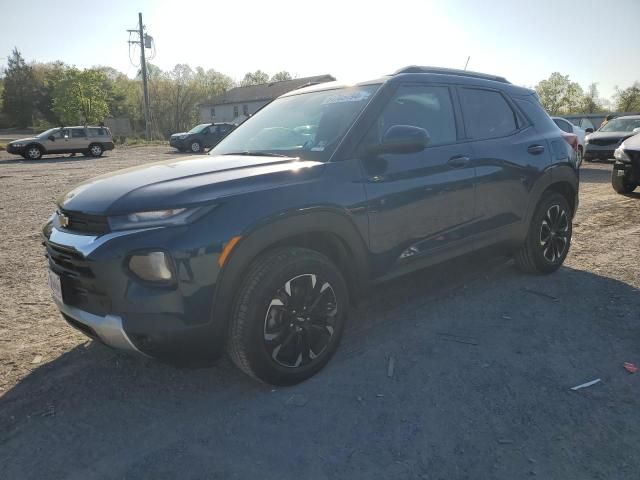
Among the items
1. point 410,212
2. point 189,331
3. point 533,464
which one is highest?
point 410,212

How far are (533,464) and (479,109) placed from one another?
2.77 m

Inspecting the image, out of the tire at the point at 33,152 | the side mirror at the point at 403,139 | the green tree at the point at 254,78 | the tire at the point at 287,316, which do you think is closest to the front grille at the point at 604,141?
the side mirror at the point at 403,139

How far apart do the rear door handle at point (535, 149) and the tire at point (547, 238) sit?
456 mm

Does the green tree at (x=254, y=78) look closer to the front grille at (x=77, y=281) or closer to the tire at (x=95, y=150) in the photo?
the tire at (x=95, y=150)

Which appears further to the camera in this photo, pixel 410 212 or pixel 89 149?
pixel 89 149

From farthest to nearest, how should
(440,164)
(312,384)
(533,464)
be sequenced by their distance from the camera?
1. (440,164)
2. (312,384)
3. (533,464)

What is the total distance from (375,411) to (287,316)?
0.72m

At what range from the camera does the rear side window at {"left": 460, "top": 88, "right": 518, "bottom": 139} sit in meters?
3.71

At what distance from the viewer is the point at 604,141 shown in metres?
15.7

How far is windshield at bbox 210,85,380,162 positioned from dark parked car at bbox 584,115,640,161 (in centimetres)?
1557

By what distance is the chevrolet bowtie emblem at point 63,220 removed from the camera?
2535mm

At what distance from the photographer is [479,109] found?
383 cm

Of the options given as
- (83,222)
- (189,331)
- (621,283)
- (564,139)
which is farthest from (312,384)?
(564,139)

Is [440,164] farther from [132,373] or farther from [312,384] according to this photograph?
[132,373]
